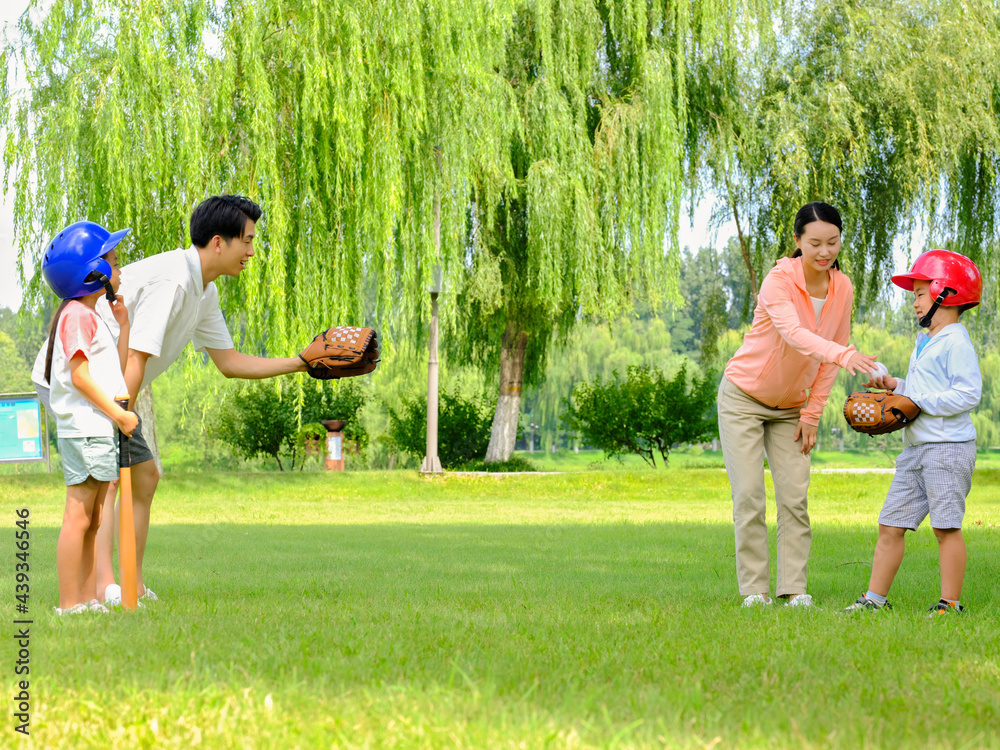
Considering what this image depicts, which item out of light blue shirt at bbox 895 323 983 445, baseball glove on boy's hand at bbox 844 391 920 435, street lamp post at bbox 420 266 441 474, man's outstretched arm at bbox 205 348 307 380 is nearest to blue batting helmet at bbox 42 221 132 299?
man's outstretched arm at bbox 205 348 307 380

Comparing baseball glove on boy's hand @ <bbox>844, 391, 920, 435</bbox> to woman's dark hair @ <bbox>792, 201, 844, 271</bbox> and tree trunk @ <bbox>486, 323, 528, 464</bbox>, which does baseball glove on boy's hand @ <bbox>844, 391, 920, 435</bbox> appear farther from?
tree trunk @ <bbox>486, 323, 528, 464</bbox>

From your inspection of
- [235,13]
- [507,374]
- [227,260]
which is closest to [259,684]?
[227,260]

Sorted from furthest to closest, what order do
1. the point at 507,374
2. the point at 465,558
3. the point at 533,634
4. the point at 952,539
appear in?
the point at 507,374, the point at 465,558, the point at 952,539, the point at 533,634

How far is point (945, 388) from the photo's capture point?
16.0 ft

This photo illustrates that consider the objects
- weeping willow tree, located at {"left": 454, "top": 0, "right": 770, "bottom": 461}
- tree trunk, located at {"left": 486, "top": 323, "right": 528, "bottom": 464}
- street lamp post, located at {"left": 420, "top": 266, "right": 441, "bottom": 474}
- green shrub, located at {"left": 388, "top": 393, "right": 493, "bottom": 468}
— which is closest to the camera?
weeping willow tree, located at {"left": 454, "top": 0, "right": 770, "bottom": 461}

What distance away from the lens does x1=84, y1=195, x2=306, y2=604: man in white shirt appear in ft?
16.0

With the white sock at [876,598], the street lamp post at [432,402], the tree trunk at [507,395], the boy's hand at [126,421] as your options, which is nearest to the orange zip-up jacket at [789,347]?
the white sock at [876,598]

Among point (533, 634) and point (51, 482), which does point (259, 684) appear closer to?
point (533, 634)

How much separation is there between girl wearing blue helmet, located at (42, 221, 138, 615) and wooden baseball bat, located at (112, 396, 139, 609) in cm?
9

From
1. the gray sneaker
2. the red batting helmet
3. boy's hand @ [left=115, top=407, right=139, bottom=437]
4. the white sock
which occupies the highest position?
the red batting helmet

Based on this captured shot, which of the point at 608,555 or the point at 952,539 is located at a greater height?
the point at 952,539

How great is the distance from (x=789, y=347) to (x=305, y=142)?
11388 mm

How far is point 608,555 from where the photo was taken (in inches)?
316

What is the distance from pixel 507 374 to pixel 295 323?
836cm
